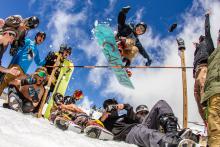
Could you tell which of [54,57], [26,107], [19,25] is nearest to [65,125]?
[26,107]

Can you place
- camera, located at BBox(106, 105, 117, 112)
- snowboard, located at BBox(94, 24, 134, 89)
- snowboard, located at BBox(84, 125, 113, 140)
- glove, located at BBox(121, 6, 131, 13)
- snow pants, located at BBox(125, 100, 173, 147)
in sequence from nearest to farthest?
snow pants, located at BBox(125, 100, 173, 147) < snowboard, located at BBox(84, 125, 113, 140) < camera, located at BBox(106, 105, 117, 112) < snowboard, located at BBox(94, 24, 134, 89) < glove, located at BBox(121, 6, 131, 13)

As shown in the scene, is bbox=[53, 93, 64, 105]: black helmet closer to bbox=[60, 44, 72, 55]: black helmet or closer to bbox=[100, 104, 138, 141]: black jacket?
bbox=[60, 44, 72, 55]: black helmet

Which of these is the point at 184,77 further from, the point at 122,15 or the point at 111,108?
the point at 122,15

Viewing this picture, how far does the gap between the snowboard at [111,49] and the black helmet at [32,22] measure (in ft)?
10.1

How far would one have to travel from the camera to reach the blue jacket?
7.38 metres

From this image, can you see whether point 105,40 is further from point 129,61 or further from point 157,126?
point 157,126

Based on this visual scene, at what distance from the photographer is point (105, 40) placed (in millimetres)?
11031

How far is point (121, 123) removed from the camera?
18.3 ft

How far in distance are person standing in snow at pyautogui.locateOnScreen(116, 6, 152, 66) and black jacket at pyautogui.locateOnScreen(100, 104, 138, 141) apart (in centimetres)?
492

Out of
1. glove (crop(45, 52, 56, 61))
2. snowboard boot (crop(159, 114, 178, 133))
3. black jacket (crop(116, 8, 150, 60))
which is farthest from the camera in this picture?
black jacket (crop(116, 8, 150, 60))

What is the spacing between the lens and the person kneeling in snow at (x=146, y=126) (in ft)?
13.9

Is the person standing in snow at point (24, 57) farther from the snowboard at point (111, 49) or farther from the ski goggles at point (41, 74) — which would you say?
the snowboard at point (111, 49)

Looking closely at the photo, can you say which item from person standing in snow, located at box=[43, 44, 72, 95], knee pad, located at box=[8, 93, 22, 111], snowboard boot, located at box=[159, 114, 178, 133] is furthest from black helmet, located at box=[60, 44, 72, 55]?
snowboard boot, located at box=[159, 114, 178, 133]

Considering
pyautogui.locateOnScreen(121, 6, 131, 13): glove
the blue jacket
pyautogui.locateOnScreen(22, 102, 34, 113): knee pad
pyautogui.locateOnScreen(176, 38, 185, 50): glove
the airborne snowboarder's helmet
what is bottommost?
pyautogui.locateOnScreen(22, 102, 34, 113): knee pad
